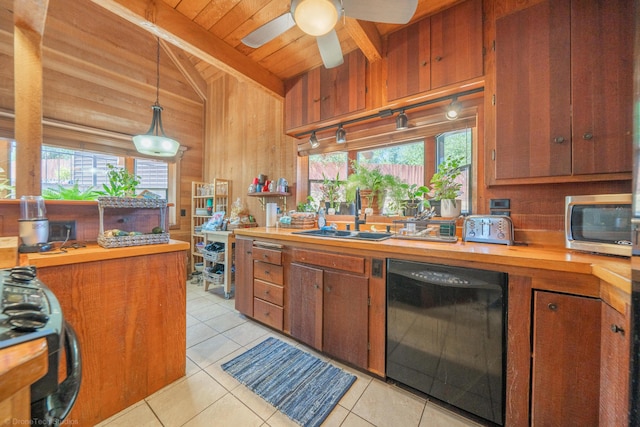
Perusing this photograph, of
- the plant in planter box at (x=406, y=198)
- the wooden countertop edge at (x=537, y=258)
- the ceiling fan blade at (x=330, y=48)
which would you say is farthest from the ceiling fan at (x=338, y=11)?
the wooden countertop edge at (x=537, y=258)

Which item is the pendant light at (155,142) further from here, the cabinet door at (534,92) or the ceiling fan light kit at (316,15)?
the cabinet door at (534,92)

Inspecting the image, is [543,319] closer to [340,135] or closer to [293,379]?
[293,379]

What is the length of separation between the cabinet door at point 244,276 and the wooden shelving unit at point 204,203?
165 cm

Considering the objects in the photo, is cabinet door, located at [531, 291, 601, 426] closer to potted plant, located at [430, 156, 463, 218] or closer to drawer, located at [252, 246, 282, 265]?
potted plant, located at [430, 156, 463, 218]

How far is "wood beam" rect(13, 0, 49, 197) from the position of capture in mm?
1502

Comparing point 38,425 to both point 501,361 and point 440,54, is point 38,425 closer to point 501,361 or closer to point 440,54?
point 501,361

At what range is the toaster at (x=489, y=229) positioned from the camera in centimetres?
152

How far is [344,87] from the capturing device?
2389mm

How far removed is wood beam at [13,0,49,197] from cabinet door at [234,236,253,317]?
4.76 ft

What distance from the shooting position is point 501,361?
1213 millimetres

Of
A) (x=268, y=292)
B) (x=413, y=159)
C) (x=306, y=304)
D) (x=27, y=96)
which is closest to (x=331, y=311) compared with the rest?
(x=306, y=304)

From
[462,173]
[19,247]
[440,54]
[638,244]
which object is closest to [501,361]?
[638,244]

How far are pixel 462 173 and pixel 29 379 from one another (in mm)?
2481

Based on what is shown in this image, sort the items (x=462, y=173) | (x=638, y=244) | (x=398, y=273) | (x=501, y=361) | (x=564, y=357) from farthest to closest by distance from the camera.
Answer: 1. (x=462, y=173)
2. (x=398, y=273)
3. (x=501, y=361)
4. (x=564, y=357)
5. (x=638, y=244)
